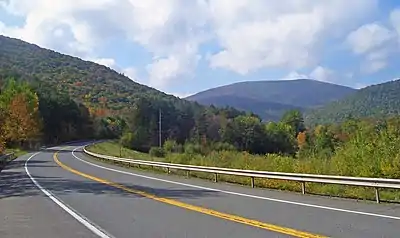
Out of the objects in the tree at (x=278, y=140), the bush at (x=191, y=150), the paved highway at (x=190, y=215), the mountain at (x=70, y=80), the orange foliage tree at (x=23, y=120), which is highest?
the mountain at (x=70, y=80)

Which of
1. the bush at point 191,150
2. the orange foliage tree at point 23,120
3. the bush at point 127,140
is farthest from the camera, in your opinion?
the bush at point 127,140

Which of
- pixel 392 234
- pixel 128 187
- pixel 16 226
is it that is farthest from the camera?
pixel 128 187

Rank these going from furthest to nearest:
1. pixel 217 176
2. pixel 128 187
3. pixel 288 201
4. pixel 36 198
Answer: pixel 217 176 → pixel 128 187 → pixel 36 198 → pixel 288 201

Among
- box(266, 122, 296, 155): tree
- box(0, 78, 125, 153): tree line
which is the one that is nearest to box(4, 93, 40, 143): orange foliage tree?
box(0, 78, 125, 153): tree line

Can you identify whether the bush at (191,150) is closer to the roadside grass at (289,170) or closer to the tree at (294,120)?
the roadside grass at (289,170)

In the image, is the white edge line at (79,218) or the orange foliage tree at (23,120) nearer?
the white edge line at (79,218)

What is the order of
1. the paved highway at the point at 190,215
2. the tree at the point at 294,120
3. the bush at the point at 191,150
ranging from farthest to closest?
the tree at the point at 294,120 < the bush at the point at 191,150 < the paved highway at the point at 190,215

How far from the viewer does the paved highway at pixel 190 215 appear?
423 inches

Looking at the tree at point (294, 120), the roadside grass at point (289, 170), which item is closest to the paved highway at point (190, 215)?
the roadside grass at point (289, 170)

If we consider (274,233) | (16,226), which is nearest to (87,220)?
(16,226)

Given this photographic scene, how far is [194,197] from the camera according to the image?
1808 cm

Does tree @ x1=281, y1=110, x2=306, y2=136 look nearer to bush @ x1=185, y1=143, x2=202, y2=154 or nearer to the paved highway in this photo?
bush @ x1=185, y1=143, x2=202, y2=154

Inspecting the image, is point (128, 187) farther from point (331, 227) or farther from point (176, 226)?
point (331, 227)

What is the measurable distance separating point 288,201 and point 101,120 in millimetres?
142792
